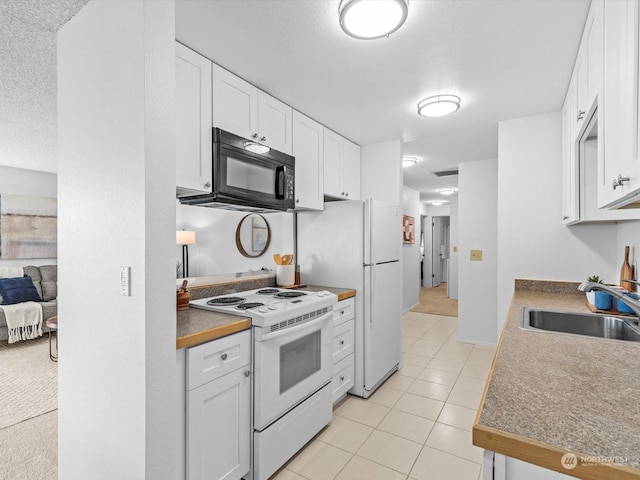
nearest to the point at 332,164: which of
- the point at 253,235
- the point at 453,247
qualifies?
the point at 253,235

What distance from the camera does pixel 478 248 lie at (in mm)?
4297

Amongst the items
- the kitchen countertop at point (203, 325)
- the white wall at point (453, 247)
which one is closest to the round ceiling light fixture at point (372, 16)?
the kitchen countertop at point (203, 325)

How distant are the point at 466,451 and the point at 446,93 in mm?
2415

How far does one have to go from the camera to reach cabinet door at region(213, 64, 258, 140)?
2.01 m

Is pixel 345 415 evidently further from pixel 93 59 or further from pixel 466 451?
pixel 93 59

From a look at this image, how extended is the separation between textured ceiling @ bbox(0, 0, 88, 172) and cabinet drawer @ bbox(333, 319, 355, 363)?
2478 millimetres

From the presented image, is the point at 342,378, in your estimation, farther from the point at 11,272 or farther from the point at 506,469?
the point at 11,272

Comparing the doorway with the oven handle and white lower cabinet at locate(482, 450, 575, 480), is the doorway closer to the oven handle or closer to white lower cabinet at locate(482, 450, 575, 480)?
the oven handle

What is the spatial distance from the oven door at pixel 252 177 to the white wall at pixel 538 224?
1908mm

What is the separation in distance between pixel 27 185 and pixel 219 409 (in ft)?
17.8

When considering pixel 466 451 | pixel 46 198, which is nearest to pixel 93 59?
pixel 466 451

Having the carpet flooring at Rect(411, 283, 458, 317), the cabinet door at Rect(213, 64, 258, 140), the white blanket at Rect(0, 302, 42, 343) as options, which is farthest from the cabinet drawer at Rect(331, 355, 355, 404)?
the white blanket at Rect(0, 302, 42, 343)

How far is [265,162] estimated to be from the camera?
228cm

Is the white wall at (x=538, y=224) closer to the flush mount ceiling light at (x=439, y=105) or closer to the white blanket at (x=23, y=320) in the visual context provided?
the flush mount ceiling light at (x=439, y=105)
